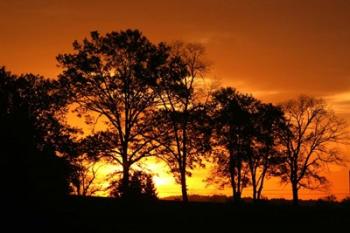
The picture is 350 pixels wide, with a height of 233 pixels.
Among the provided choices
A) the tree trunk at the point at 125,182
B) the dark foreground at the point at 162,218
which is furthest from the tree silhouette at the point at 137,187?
the dark foreground at the point at 162,218

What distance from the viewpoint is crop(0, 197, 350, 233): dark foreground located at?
25.4m

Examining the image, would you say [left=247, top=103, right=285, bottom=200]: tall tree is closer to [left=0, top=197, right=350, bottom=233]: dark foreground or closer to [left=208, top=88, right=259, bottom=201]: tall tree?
[left=208, top=88, right=259, bottom=201]: tall tree

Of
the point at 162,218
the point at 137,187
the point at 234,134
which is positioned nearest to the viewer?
the point at 162,218

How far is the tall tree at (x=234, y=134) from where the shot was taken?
65438mm

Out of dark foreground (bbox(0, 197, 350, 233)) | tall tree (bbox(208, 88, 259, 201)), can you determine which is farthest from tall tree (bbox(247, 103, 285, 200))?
dark foreground (bbox(0, 197, 350, 233))

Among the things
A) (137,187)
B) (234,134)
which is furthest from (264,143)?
(137,187)

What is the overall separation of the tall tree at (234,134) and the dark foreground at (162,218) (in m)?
22.1

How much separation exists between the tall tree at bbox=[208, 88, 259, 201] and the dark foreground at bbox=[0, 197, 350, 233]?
22129mm

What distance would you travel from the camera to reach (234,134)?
6644cm

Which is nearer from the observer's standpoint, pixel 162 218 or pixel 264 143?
Answer: pixel 162 218

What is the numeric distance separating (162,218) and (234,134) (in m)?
35.6

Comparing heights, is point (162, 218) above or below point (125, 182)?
below

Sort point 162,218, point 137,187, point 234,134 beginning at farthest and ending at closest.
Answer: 1. point 234,134
2. point 137,187
3. point 162,218

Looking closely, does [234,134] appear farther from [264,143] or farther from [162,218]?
[162,218]
